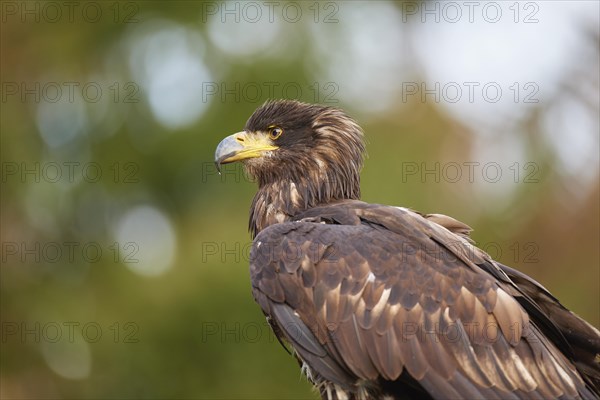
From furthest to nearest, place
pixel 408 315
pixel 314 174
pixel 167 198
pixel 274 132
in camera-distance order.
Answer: pixel 167 198, pixel 274 132, pixel 314 174, pixel 408 315

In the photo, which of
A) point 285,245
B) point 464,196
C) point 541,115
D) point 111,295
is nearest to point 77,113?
point 111,295

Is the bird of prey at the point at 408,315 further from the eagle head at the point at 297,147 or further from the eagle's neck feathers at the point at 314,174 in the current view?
the eagle head at the point at 297,147

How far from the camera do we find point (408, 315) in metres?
6.88

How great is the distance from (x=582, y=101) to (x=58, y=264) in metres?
10.1

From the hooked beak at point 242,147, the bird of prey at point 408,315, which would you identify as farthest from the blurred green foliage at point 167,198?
the bird of prey at point 408,315

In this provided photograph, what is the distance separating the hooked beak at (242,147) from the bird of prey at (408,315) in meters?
0.97

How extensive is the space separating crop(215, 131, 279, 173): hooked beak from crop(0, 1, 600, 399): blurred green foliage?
829 centimetres

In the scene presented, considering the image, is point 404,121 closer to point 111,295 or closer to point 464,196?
point 464,196

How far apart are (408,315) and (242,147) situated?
227 cm

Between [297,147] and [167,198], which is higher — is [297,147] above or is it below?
above

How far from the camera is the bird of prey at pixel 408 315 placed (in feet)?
22.0

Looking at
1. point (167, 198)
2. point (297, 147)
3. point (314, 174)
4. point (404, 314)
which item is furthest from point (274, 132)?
point (167, 198)

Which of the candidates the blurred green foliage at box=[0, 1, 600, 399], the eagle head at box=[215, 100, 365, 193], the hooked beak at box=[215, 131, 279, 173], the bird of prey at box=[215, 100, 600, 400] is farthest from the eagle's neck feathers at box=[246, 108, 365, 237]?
the blurred green foliage at box=[0, 1, 600, 399]

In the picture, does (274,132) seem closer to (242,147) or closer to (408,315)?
(242,147)
